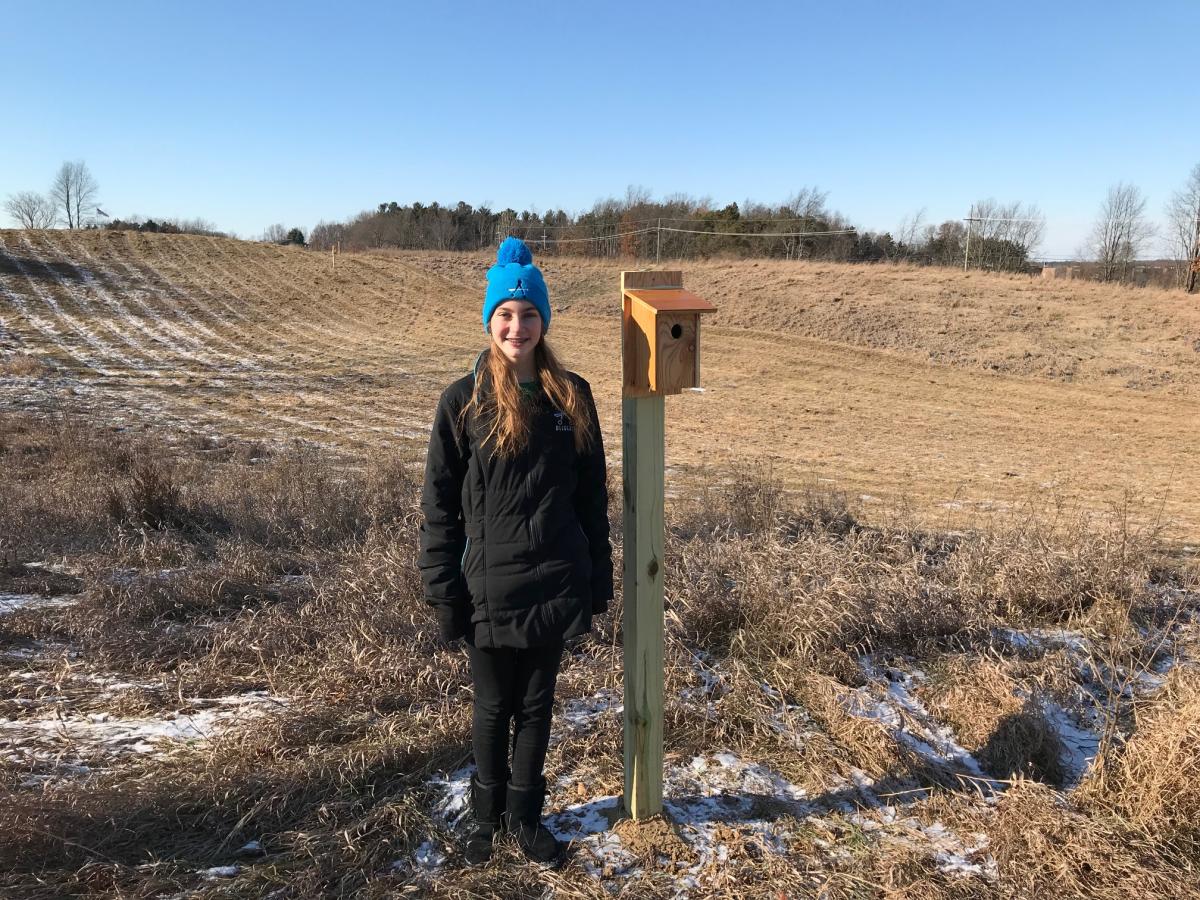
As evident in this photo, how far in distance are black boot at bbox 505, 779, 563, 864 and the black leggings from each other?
32mm

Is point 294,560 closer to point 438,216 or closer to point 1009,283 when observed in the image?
point 1009,283

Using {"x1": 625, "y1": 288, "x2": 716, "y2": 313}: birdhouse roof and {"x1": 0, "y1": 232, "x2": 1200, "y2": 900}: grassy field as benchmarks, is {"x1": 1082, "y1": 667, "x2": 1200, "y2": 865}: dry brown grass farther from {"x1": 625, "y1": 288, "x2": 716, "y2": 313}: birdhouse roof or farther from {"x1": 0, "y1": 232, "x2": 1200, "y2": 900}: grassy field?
{"x1": 625, "y1": 288, "x2": 716, "y2": 313}: birdhouse roof

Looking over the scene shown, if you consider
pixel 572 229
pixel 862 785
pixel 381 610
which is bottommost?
pixel 862 785

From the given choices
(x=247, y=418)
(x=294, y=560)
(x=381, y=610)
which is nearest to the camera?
(x=381, y=610)

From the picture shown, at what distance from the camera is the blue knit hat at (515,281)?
2422 mm

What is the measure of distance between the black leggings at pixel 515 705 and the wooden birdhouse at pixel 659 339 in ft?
2.88

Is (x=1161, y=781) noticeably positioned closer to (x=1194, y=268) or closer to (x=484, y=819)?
(x=484, y=819)

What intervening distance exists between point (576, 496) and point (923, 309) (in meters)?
20.8

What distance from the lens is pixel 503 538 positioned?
2.41 metres

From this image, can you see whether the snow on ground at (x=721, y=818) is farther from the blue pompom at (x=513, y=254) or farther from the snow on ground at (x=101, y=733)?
the blue pompom at (x=513, y=254)

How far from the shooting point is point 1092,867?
2.46 meters

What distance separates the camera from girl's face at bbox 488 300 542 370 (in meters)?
2.44

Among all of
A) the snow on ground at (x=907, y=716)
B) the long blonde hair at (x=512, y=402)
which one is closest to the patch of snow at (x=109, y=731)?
the long blonde hair at (x=512, y=402)

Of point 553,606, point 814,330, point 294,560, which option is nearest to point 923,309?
point 814,330
